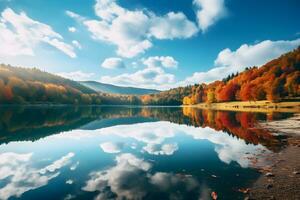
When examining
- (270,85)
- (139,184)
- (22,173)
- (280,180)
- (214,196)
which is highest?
(270,85)

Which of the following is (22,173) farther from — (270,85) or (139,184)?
(270,85)

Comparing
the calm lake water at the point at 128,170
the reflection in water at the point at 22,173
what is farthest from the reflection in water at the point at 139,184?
the reflection in water at the point at 22,173

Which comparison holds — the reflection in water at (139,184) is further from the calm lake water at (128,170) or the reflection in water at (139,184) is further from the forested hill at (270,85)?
the forested hill at (270,85)

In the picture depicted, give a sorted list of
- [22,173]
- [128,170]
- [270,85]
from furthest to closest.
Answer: [270,85]
[128,170]
[22,173]

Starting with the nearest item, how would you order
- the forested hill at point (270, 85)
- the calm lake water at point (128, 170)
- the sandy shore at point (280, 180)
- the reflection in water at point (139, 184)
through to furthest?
the sandy shore at point (280, 180)
the reflection in water at point (139, 184)
the calm lake water at point (128, 170)
the forested hill at point (270, 85)

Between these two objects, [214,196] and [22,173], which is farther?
[22,173]

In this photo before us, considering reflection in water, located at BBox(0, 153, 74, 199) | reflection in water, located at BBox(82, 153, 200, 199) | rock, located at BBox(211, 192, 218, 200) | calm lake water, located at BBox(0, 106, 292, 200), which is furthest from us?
reflection in water, located at BBox(0, 153, 74, 199)

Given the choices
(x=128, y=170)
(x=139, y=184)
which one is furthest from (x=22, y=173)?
(x=139, y=184)

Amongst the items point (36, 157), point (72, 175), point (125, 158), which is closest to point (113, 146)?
point (125, 158)

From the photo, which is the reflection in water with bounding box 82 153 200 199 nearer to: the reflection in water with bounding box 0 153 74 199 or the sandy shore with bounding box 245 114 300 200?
the reflection in water with bounding box 0 153 74 199

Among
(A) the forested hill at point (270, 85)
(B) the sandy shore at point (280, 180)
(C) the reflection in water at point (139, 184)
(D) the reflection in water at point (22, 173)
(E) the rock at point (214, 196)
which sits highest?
(A) the forested hill at point (270, 85)

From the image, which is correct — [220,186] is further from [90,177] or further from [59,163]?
[59,163]

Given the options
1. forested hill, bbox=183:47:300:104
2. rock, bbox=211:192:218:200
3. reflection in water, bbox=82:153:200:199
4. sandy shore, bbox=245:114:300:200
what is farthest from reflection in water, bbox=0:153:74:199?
forested hill, bbox=183:47:300:104

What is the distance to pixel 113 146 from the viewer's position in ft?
88.2
